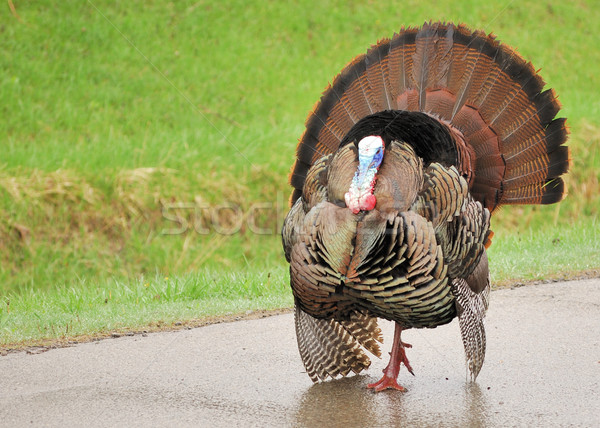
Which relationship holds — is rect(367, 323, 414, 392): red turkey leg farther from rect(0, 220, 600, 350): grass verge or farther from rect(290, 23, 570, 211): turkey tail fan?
rect(0, 220, 600, 350): grass verge

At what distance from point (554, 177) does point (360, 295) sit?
1.85 m

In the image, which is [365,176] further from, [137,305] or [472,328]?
[137,305]

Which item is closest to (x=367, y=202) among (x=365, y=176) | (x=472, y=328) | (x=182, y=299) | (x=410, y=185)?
(x=365, y=176)

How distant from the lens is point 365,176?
10.8 feet

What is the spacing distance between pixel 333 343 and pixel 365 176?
1.07m

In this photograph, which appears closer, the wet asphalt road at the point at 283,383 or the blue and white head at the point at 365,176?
the blue and white head at the point at 365,176

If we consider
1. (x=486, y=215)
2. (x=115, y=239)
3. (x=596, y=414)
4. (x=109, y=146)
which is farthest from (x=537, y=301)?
(x=109, y=146)

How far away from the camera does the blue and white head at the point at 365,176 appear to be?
3215 mm

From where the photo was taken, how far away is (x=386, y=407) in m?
3.50

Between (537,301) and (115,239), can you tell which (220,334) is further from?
(115,239)

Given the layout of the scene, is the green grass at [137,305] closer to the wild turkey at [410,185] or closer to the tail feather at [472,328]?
the wild turkey at [410,185]

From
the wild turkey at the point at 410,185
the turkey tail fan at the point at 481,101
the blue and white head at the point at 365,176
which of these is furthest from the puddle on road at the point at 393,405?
the turkey tail fan at the point at 481,101

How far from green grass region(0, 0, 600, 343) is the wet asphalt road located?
720 mm

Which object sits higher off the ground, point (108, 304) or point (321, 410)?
point (321, 410)
